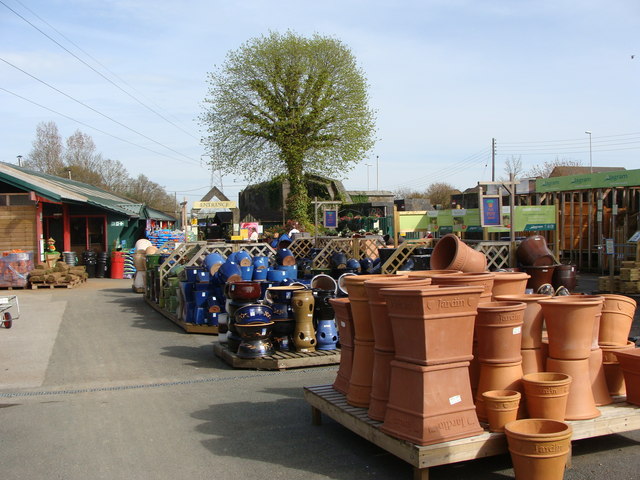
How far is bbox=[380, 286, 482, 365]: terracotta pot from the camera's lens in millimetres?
4633

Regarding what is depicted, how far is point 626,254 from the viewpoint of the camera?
2002cm

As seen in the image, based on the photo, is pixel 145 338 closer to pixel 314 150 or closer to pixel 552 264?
pixel 552 264

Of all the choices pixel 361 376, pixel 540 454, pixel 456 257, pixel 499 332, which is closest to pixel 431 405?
pixel 540 454

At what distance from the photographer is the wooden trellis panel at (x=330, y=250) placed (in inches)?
695

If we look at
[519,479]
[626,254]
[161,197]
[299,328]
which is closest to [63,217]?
[299,328]

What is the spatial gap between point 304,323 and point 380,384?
4293mm

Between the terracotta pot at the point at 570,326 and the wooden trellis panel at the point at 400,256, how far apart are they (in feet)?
28.5

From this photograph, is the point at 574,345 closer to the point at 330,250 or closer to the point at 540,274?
the point at 540,274

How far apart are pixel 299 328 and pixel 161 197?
2700 inches

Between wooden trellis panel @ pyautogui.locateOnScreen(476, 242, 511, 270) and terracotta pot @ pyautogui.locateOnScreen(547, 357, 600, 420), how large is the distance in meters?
7.62

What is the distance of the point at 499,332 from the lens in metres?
5.12

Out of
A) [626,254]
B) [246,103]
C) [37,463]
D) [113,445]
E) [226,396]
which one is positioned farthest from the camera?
[246,103]

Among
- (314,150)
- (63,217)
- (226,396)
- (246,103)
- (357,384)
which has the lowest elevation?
(226,396)

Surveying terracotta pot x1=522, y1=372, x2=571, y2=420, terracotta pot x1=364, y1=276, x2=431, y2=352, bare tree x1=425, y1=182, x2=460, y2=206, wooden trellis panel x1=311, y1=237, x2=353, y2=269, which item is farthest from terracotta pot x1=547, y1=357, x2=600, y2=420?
bare tree x1=425, y1=182, x2=460, y2=206
